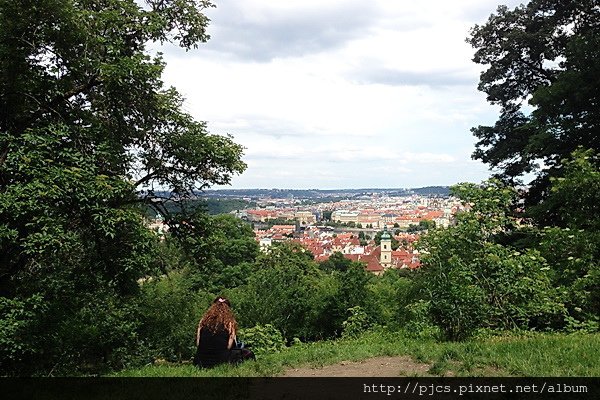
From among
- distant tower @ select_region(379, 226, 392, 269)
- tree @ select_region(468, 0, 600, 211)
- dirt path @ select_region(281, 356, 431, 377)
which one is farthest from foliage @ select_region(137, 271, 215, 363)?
distant tower @ select_region(379, 226, 392, 269)

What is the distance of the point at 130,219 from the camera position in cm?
788

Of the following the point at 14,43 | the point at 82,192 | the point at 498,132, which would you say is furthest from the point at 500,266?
the point at 498,132

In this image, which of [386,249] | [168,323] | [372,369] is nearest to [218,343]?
[372,369]

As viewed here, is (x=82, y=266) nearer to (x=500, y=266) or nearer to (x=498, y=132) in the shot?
(x=500, y=266)

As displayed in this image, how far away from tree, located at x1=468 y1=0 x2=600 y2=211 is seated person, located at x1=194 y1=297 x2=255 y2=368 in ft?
39.7

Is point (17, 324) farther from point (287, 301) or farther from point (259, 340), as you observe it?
point (287, 301)

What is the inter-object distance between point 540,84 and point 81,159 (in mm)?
17495

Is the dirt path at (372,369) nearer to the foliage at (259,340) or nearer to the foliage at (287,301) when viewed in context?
the foliage at (259,340)

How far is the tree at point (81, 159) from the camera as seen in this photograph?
7043 mm

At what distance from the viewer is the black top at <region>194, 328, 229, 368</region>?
22.9 ft

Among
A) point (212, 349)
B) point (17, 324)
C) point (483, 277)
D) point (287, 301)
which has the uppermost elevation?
point (483, 277)

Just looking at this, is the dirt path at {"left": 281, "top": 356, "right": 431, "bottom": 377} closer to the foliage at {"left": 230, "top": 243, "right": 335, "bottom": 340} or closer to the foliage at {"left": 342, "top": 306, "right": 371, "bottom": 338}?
the foliage at {"left": 342, "top": 306, "right": 371, "bottom": 338}

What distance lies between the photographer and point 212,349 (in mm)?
7055

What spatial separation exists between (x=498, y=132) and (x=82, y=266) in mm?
16543
